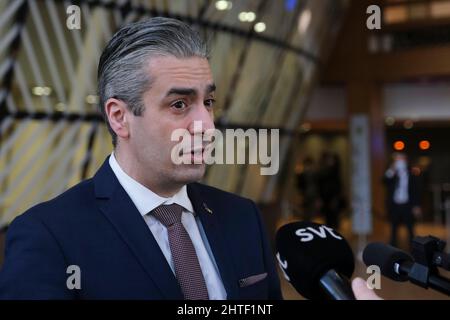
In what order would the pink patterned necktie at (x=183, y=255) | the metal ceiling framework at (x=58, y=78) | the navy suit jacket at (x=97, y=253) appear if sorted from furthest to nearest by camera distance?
1. the metal ceiling framework at (x=58, y=78)
2. the pink patterned necktie at (x=183, y=255)
3. the navy suit jacket at (x=97, y=253)

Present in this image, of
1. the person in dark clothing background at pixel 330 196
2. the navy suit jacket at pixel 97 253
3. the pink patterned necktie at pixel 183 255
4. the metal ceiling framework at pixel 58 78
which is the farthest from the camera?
the person in dark clothing background at pixel 330 196

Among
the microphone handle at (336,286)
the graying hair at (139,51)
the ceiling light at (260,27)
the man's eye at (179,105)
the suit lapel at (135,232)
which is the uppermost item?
the ceiling light at (260,27)

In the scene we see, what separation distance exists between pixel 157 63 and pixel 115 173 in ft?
0.94

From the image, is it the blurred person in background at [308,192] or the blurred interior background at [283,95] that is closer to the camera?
the blurred interior background at [283,95]

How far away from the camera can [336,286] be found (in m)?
1.03

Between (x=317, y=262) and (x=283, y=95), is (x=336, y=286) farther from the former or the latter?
(x=283, y=95)

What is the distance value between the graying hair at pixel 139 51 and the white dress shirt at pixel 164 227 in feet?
0.56

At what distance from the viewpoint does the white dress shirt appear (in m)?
1.31

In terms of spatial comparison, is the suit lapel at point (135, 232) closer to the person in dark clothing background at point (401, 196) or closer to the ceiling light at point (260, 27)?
the ceiling light at point (260, 27)

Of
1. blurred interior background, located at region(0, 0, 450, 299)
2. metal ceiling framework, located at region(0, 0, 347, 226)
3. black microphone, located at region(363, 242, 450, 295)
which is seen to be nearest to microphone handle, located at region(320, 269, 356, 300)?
black microphone, located at region(363, 242, 450, 295)

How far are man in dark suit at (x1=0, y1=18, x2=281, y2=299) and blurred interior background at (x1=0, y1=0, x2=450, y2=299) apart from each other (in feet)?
6.57

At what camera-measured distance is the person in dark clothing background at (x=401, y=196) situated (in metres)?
8.76

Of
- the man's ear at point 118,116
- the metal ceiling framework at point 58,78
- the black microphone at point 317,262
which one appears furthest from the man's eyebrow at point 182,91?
the metal ceiling framework at point 58,78

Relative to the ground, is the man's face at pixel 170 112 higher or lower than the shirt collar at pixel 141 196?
higher
